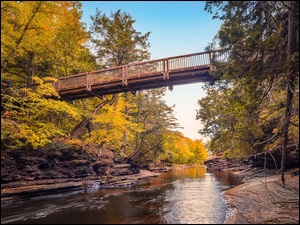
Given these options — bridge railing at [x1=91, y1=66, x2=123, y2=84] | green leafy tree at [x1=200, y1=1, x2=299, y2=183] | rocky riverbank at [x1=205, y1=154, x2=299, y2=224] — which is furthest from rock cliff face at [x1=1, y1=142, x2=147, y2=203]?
green leafy tree at [x1=200, y1=1, x2=299, y2=183]

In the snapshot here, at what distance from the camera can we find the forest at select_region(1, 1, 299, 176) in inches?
309

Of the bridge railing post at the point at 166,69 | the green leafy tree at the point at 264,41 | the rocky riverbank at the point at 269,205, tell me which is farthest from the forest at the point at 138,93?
the bridge railing post at the point at 166,69

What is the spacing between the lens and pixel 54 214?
28.7 ft

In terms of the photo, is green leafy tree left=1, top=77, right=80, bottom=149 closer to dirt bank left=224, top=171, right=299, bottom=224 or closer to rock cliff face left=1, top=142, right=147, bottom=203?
rock cliff face left=1, top=142, right=147, bottom=203

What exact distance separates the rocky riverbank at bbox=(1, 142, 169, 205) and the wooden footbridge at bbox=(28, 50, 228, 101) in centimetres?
451

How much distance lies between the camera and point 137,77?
14914 mm

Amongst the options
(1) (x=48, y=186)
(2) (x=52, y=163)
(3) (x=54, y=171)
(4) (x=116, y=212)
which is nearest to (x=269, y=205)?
(4) (x=116, y=212)

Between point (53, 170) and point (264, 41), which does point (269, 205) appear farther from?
point (53, 170)

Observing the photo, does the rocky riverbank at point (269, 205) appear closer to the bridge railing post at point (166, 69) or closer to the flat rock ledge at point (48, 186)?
the bridge railing post at point (166, 69)

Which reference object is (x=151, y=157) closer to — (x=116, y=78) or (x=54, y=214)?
(x=116, y=78)

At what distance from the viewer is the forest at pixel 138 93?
25.8 ft

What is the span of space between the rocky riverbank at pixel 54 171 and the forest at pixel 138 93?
954 mm

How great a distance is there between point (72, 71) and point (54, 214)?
15.2 m

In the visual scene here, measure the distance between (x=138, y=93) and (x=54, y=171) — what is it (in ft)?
52.6
